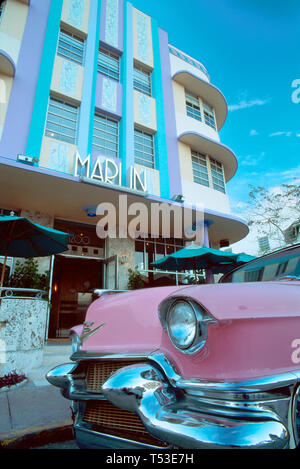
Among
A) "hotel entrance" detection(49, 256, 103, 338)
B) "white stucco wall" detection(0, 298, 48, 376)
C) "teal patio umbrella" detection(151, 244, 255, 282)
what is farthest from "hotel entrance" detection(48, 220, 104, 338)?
"white stucco wall" detection(0, 298, 48, 376)

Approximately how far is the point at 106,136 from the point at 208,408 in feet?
29.6

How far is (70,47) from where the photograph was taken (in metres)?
9.01

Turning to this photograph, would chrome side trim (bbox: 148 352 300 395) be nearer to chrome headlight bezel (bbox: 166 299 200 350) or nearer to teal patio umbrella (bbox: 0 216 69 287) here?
chrome headlight bezel (bbox: 166 299 200 350)

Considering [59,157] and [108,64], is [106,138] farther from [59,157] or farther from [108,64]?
[108,64]

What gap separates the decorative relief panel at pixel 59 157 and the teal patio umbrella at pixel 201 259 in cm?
371

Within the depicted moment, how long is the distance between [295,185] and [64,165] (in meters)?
12.9

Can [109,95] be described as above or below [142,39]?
below

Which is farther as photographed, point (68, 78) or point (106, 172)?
point (68, 78)

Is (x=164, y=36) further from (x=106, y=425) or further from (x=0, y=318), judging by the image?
(x=106, y=425)

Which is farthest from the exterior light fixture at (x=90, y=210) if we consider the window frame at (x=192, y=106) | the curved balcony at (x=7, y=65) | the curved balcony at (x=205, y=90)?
the curved balcony at (x=205, y=90)

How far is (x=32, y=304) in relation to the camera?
13.3 feet

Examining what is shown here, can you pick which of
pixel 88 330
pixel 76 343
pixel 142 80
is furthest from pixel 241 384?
pixel 142 80
